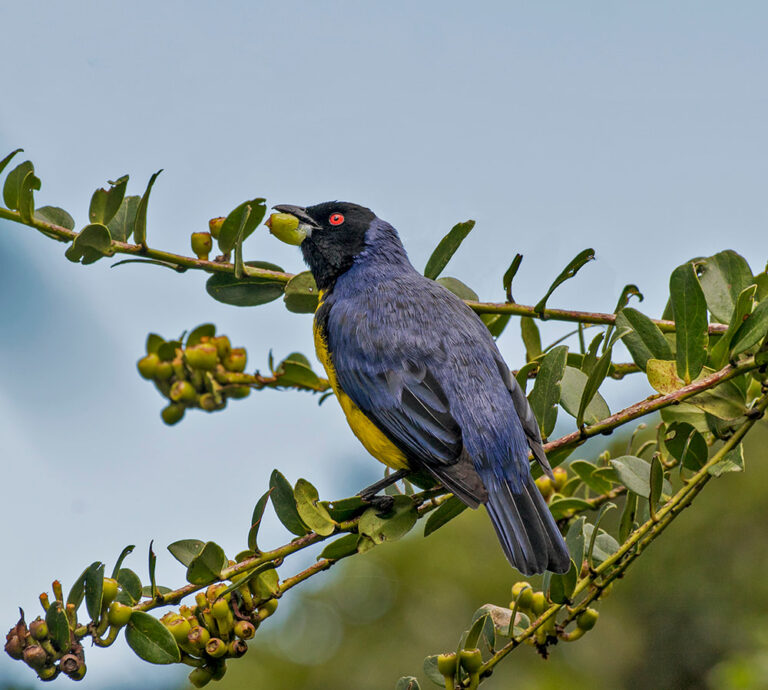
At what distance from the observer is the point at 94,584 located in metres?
2.38

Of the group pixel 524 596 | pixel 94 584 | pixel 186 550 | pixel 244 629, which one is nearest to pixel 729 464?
pixel 524 596

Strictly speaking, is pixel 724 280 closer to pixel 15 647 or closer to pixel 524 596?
pixel 524 596

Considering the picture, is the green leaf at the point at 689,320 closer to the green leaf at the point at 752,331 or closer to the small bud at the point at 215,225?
the green leaf at the point at 752,331

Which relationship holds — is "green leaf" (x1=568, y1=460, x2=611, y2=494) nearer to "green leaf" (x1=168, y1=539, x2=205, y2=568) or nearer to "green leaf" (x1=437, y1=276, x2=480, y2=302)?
"green leaf" (x1=437, y1=276, x2=480, y2=302)

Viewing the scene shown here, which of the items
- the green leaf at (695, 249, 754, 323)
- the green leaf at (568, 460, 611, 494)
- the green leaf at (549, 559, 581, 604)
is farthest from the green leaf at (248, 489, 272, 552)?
the green leaf at (695, 249, 754, 323)

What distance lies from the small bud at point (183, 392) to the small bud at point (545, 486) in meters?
1.39

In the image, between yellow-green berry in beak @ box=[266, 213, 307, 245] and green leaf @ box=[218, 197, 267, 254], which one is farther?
yellow-green berry in beak @ box=[266, 213, 307, 245]

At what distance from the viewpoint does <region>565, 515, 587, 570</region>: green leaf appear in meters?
2.79

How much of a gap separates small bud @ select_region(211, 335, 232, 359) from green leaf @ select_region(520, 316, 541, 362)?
1.18 m

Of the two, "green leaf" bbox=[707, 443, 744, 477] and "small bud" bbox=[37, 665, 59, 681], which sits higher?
"small bud" bbox=[37, 665, 59, 681]

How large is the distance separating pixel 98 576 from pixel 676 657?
677 centimetres

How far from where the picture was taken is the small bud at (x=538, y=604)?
278cm

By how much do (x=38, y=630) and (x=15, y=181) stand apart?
5.22 ft

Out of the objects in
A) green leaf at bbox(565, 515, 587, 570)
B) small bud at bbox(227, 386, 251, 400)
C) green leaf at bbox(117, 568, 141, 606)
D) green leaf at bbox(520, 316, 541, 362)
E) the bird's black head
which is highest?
the bird's black head
